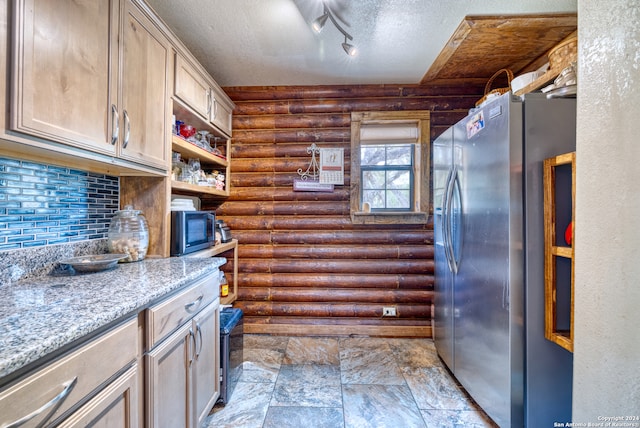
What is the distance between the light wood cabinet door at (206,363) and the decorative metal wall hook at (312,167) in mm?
1553

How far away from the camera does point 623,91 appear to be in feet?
2.27

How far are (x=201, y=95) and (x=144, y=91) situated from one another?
655 mm

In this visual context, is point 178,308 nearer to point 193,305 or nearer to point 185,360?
point 193,305

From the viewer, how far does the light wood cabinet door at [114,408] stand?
70cm

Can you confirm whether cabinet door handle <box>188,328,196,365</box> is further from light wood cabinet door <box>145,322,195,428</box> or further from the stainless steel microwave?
the stainless steel microwave

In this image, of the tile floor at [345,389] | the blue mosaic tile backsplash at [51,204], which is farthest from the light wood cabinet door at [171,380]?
the blue mosaic tile backsplash at [51,204]

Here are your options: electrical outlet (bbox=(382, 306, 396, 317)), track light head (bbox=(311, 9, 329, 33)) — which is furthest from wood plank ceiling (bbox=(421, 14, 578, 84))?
electrical outlet (bbox=(382, 306, 396, 317))

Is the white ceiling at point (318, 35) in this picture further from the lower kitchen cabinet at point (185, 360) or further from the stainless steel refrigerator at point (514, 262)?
the lower kitchen cabinet at point (185, 360)

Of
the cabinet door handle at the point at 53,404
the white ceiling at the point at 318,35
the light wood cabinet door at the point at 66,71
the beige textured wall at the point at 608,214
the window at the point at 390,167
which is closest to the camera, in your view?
the cabinet door handle at the point at 53,404

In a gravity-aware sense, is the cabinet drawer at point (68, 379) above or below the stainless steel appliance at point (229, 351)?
above

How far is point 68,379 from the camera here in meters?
0.67

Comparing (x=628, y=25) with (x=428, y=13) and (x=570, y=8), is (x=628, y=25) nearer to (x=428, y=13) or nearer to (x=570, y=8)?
(x=428, y=13)

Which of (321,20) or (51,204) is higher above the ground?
(321,20)

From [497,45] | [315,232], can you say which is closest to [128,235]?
[315,232]
